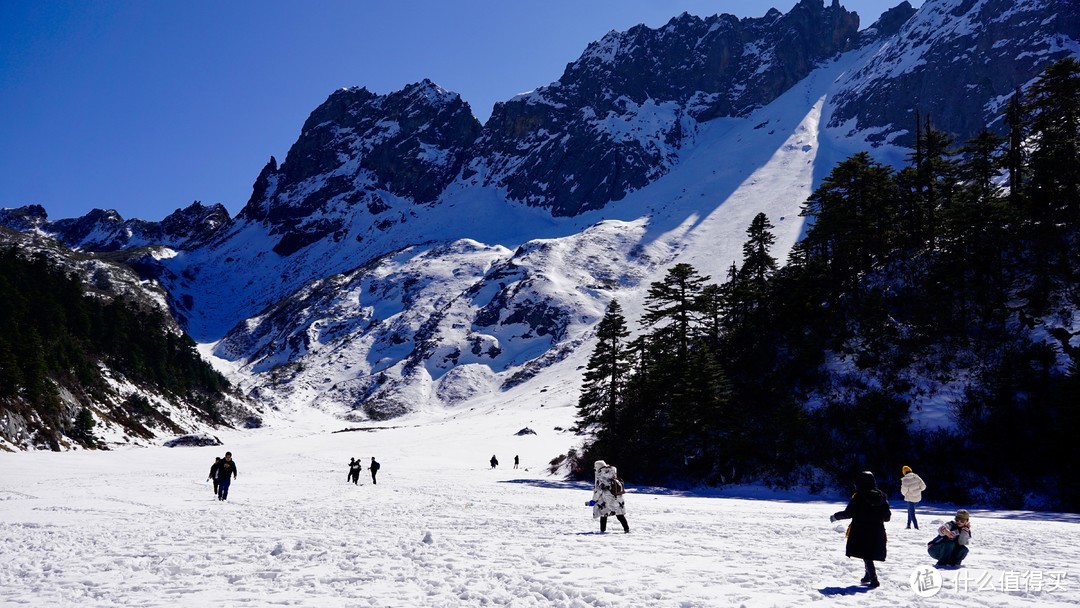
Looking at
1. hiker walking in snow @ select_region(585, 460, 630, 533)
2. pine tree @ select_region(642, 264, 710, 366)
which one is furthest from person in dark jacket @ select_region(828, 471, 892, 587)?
pine tree @ select_region(642, 264, 710, 366)

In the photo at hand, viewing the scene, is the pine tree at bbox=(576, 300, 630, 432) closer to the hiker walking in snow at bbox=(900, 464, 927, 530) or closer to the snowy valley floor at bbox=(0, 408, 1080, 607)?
the snowy valley floor at bbox=(0, 408, 1080, 607)

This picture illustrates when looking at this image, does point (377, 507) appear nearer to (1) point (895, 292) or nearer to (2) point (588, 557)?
(2) point (588, 557)

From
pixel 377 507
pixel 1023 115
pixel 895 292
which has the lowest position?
pixel 377 507

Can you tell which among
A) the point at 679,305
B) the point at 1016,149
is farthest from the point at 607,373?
the point at 1016,149

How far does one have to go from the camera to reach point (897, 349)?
131 ft

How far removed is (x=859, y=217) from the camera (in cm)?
4525

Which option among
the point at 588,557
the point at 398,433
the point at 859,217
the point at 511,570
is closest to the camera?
the point at 511,570

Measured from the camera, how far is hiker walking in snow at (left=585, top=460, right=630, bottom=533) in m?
17.0

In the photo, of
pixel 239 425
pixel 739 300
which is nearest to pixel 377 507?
pixel 739 300

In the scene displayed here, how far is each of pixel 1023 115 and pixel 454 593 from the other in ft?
168

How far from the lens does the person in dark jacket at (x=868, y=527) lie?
10.7 meters

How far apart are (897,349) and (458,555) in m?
35.4

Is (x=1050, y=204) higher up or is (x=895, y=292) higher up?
(x=1050, y=204)

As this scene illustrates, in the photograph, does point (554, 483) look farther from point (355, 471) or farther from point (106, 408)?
point (106, 408)
